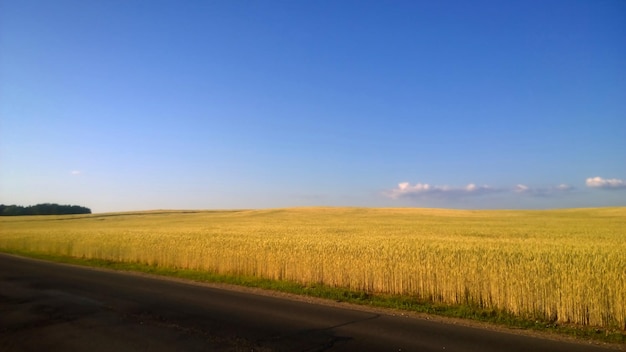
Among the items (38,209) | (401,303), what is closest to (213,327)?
(401,303)

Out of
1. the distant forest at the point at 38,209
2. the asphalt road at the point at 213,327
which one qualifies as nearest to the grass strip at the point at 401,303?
the asphalt road at the point at 213,327

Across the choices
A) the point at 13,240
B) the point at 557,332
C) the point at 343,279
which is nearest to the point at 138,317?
the point at 343,279

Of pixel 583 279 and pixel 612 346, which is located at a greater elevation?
pixel 583 279

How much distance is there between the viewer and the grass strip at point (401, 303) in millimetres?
9516

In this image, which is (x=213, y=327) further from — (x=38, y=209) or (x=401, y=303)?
(x=38, y=209)

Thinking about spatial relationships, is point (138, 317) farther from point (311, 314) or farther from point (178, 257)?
point (178, 257)

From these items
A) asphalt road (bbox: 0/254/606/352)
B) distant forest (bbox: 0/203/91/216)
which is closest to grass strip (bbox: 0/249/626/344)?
asphalt road (bbox: 0/254/606/352)

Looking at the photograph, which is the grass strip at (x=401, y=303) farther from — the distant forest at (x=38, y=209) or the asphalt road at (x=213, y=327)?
the distant forest at (x=38, y=209)

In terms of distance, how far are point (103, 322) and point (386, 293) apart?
867 centimetres

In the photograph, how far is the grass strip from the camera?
31.2 feet

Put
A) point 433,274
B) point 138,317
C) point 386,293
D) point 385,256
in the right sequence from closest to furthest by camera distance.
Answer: point 138,317 → point 433,274 → point 386,293 → point 385,256

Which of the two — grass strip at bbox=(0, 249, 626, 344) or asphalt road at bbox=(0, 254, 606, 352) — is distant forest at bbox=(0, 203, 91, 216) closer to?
grass strip at bbox=(0, 249, 626, 344)

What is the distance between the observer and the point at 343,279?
50.9 ft

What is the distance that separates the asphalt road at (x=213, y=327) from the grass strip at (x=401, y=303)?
119 centimetres
